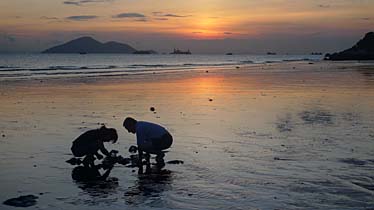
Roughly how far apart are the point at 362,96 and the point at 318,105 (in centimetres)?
484

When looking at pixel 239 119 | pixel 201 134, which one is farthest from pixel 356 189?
pixel 239 119

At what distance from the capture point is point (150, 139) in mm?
12367

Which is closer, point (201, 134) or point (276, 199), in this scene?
point (276, 199)

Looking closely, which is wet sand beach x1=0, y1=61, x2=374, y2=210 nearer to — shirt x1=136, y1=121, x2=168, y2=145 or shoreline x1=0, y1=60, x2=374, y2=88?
shirt x1=136, y1=121, x2=168, y2=145

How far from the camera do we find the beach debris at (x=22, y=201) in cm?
903

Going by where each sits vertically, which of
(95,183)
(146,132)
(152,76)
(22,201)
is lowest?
(22,201)

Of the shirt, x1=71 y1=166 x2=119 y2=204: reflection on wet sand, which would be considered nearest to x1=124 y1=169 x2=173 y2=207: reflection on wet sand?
x1=71 y1=166 x2=119 y2=204: reflection on wet sand

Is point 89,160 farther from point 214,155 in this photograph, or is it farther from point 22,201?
point 22,201

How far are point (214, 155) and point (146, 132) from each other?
1796 millimetres

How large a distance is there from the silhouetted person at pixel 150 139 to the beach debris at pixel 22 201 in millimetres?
3286

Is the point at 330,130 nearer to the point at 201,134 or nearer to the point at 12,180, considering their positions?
the point at 201,134

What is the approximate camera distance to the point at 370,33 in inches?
6275

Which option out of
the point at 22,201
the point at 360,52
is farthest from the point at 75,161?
the point at 360,52

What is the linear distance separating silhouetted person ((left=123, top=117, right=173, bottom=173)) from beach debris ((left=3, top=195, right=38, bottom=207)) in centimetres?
329
